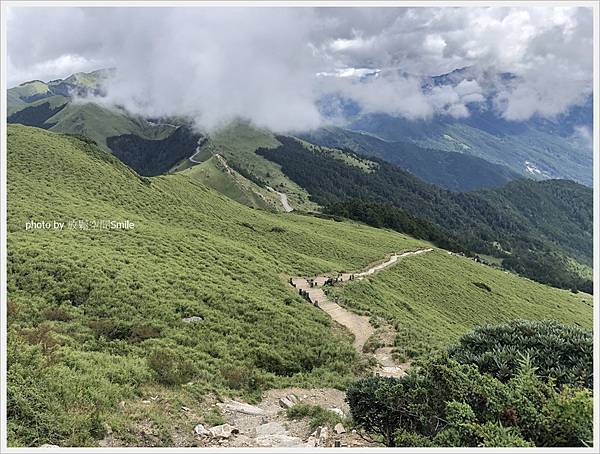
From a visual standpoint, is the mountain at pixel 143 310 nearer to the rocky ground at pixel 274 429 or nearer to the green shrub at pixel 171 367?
the green shrub at pixel 171 367

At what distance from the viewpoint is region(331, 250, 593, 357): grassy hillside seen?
30.5m

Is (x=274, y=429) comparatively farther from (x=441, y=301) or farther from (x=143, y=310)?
(x=441, y=301)

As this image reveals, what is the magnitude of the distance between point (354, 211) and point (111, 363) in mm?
130735

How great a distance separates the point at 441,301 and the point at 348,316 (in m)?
23.4

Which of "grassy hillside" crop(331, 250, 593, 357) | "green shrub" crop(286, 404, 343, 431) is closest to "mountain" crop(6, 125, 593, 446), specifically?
"grassy hillside" crop(331, 250, 593, 357)

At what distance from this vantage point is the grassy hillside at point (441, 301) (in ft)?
100

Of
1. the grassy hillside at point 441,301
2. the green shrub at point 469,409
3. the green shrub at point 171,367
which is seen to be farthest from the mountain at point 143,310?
the green shrub at point 469,409

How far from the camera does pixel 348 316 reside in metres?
28.9

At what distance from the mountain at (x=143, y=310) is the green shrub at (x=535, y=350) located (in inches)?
267

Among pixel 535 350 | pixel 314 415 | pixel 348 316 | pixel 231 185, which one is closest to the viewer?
pixel 535 350

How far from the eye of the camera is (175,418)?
11875 mm

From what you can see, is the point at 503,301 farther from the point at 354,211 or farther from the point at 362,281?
the point at 354,211

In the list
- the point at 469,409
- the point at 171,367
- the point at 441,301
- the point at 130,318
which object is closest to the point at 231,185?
the point at 441,301

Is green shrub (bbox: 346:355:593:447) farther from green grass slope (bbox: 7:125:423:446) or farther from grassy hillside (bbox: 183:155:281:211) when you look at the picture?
grassy hillside (bbox: 183:155:281:211)
